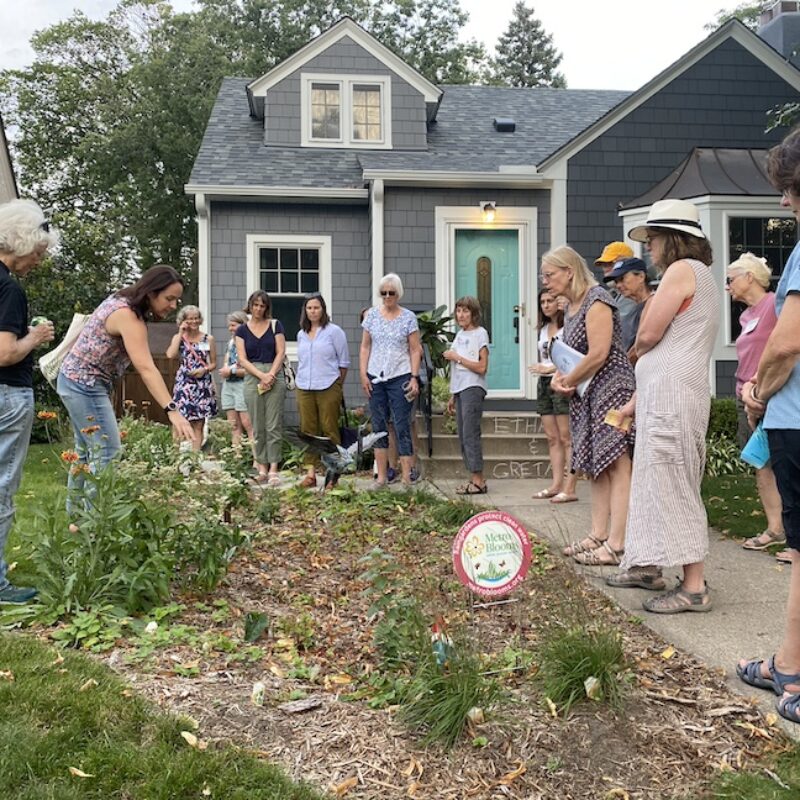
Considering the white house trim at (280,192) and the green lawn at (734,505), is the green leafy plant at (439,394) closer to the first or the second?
the green lawn at (734,505)

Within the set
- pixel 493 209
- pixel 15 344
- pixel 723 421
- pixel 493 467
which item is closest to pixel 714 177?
pixel 493 209

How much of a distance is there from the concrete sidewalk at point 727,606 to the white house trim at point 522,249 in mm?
5176

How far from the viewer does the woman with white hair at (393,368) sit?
23.3 feet

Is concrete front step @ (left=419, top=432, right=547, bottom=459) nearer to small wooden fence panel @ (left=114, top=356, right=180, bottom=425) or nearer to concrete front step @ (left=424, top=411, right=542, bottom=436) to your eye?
concrete front step @ (left=424, top=411, right=542, bottom=436)

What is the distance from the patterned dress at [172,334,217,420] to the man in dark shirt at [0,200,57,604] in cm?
422

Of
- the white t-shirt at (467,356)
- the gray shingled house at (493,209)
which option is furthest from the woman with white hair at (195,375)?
the gray shingled house at (493,209)

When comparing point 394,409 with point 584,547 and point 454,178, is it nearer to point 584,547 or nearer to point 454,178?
point 584,547

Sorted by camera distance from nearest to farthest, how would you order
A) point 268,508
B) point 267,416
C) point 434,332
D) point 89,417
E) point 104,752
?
1. point 104,752
2. point 89,417
3. point 268,508
4. point 267,416
5. point 434,332

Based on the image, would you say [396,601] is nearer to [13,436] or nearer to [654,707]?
[654,707]

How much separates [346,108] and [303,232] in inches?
99.5

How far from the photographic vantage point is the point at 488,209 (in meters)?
11.1

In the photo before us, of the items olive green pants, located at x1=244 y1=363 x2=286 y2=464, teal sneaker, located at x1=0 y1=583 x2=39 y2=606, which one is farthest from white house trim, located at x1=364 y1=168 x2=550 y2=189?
teal sneaker, located at x1=0 y1=583 x2=39 y2=606

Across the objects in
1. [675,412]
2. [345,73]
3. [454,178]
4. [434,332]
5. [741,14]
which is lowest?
[675,412]

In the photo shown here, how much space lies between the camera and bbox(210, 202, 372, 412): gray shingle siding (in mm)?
11562
